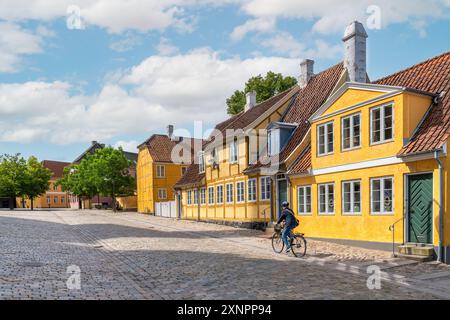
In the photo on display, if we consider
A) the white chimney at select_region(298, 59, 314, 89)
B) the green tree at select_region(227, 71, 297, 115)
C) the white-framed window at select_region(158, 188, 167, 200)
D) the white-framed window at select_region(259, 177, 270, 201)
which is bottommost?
the white-framed window at select_region(158, 188, 167, 200)

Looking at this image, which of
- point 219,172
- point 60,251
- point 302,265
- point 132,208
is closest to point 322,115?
point 302,265

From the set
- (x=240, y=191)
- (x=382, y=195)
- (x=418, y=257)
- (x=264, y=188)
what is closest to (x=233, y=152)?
(x=240, y=191)

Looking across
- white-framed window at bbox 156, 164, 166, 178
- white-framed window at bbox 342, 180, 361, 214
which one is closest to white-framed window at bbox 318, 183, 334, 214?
white-framed window at bbox 342, 180, 361, 214

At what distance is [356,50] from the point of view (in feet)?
66.8

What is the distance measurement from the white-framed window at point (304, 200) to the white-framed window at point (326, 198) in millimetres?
912

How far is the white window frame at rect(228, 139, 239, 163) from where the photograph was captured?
28.0 meters

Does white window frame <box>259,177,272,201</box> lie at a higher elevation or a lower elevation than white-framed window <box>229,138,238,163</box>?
lower

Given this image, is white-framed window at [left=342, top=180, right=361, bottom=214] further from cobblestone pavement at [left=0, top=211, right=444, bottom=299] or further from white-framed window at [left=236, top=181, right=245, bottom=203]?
white-framed window at [left=236, top=181, right=245, bottom=203]

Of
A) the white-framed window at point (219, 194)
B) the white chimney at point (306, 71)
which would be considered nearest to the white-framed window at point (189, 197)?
the white-framed window at point (219, 194)

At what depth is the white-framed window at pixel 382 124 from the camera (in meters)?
15.2

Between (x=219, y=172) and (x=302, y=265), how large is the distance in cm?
1858

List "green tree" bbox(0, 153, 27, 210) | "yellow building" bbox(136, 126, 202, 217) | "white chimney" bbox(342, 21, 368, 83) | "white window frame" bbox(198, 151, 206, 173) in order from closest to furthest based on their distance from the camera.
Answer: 1. "white chimney" bbox(342, 21, 368, 83)
2. "white window frame" bbox(198, 151, 206, 173)
3. "yellow building" bbox(136, 126, 202, 217)
4. "green tree" bbox(0, 153, 27, 210)

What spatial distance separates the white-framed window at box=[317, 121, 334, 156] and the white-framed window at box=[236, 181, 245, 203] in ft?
29.0
